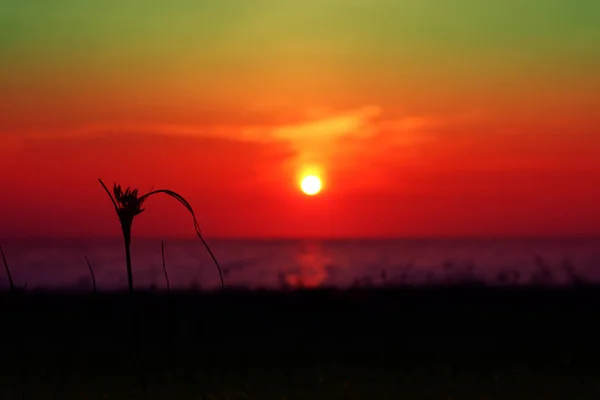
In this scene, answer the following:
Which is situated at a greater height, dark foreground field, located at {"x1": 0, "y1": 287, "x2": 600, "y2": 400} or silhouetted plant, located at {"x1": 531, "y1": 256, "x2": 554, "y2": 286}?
silhouetted plant, located at {"x1": 531, "y1": 256, "x2": 554, "y2": 286}

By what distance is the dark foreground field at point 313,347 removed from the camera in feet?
31.6

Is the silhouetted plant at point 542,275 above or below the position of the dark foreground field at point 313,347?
above

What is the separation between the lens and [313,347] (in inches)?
506

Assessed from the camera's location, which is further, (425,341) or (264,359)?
(425,341)

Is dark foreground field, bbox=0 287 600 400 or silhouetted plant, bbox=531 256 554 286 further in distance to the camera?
silhouetted plant, bbox=531 256 554 286

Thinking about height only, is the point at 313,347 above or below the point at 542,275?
below

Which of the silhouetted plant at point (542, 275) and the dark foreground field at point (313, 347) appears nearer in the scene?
the dark foreground field at point (313, 347)

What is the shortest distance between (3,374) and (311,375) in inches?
145

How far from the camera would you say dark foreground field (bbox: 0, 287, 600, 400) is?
962 centimetres

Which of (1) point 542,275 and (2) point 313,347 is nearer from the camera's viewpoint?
(2) point 313,347

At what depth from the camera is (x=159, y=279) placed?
49.0 meters

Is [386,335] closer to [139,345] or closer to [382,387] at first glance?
[382,387]

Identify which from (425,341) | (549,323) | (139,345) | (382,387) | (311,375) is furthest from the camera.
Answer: (549,323)

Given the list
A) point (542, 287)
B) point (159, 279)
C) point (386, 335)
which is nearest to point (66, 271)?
point (159, 279)
